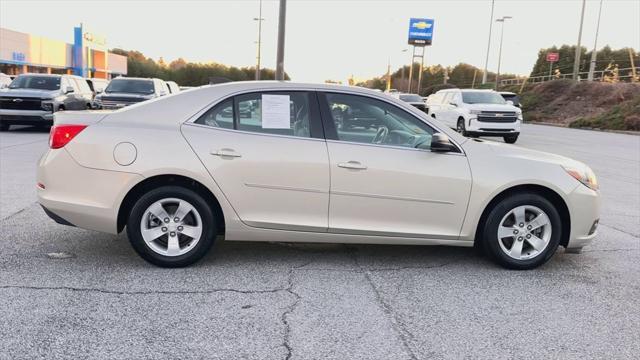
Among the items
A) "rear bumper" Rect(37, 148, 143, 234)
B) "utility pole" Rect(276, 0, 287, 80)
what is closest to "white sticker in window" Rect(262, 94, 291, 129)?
"rear bumper" Rect(37, 148, 143, 234)

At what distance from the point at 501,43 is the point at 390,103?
5928 centimetres

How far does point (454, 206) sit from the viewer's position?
15.7 ft

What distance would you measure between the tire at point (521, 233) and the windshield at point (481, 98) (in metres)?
15.8

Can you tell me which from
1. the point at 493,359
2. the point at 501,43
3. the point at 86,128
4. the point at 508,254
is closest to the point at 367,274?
the point at 508,254

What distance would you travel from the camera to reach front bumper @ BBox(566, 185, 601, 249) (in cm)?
495

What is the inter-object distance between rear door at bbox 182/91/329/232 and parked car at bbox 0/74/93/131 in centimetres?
1337

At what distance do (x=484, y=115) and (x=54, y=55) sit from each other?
178ft

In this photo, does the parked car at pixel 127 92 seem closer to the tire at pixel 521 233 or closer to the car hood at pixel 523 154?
the car hood at pixel 523 154

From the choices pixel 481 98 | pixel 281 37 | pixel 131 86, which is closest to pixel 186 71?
pixel 131 86

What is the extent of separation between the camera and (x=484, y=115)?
1895 centimetres

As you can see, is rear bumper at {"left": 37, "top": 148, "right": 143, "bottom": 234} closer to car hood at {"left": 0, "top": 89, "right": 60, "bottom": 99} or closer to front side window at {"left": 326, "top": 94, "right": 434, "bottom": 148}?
front side window at {"left": 326, "top": 94, "right": 434, "bottom": 148}

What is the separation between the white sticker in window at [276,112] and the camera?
4750 mm

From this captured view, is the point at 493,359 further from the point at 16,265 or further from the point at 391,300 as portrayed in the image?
the point at 16,265

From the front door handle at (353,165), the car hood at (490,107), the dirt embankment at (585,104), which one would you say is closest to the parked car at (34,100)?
the car hood at (490,107)
